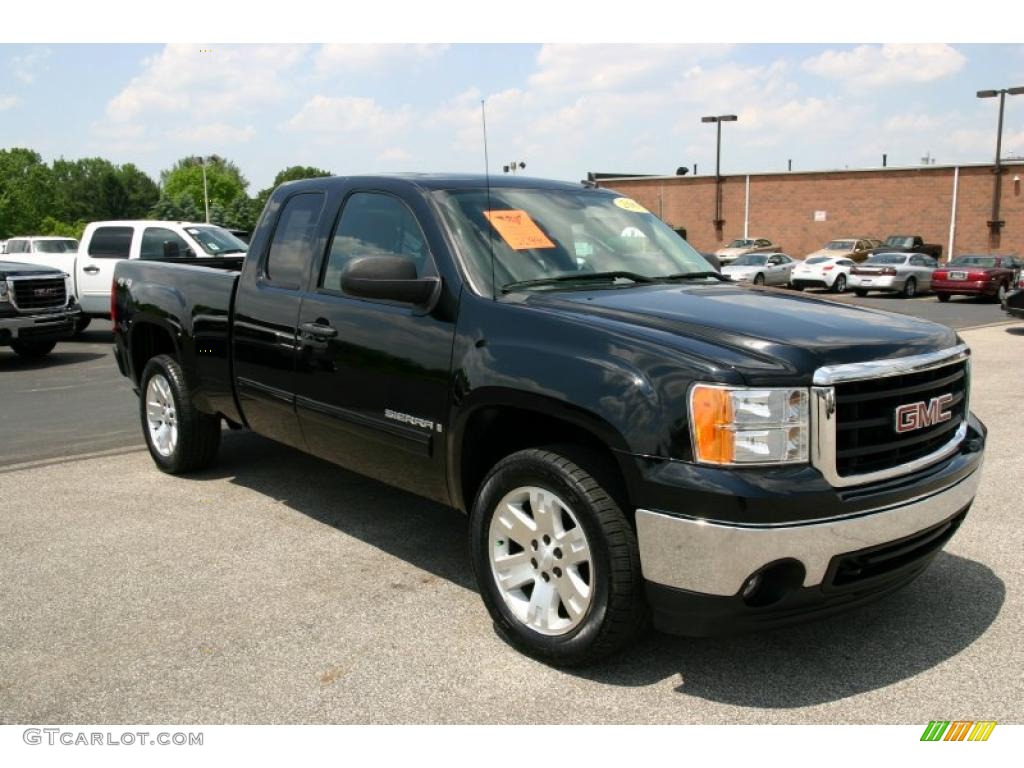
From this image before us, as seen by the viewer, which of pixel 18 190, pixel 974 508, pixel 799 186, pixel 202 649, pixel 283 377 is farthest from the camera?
pixel 18 190

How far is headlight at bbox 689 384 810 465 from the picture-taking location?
3039 millimetres

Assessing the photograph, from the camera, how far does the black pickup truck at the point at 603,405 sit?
3.07 meters

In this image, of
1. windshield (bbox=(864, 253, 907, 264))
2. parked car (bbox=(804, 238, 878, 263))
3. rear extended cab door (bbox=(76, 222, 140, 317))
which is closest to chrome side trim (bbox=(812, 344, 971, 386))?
rear extended cab door (bbox=(76, 222, 140, 317))

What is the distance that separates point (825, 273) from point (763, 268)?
6.87 feet

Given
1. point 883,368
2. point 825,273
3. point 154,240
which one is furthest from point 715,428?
point 825,273

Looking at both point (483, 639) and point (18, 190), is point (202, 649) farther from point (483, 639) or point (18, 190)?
point (18, 190)

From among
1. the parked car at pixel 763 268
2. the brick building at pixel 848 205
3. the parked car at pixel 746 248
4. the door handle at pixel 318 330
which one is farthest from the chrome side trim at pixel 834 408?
the brick building at pixel 848 205

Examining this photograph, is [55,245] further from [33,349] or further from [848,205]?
[848,205]

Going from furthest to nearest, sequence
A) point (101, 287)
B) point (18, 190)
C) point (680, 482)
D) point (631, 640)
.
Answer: point (18, 190), point (101, 287), point (631, 640), point (680, 482)

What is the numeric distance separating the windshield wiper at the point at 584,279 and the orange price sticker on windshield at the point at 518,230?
21 centimetres

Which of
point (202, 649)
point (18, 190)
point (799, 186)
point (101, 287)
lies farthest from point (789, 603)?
point (18, 190)

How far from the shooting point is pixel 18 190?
9681 cm

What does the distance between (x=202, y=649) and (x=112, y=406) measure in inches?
256

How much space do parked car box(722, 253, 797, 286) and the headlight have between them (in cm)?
2867
